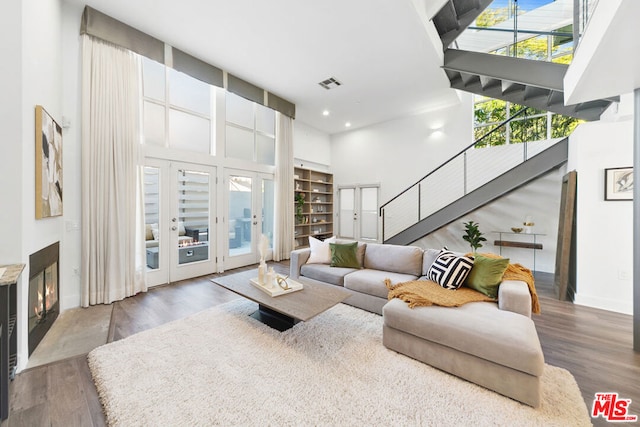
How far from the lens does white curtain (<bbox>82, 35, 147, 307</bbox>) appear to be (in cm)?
318

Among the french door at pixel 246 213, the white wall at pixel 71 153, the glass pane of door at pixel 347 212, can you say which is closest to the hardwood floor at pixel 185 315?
the white wall at pixel 71 153

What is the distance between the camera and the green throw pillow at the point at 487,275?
236 cm

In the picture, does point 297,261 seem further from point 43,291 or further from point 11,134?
point 11,134

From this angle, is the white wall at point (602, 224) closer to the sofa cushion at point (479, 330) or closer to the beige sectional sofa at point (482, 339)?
the beige sectional sofa at point (482, 339)

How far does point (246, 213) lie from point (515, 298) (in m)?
4.74

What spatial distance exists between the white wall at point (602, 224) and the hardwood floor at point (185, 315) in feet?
0.88

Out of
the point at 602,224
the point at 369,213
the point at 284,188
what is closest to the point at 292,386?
the point at 602,224

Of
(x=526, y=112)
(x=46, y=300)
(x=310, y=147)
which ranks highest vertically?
(x=526, y=112)

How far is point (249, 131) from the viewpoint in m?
5.45

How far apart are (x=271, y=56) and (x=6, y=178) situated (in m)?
3.59

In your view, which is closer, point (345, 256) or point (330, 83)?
point (345, 256)

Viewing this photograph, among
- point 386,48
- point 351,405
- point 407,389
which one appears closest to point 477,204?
point 386,48

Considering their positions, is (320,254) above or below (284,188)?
below

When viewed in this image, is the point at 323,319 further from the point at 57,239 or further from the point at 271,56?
the point at 271,56
